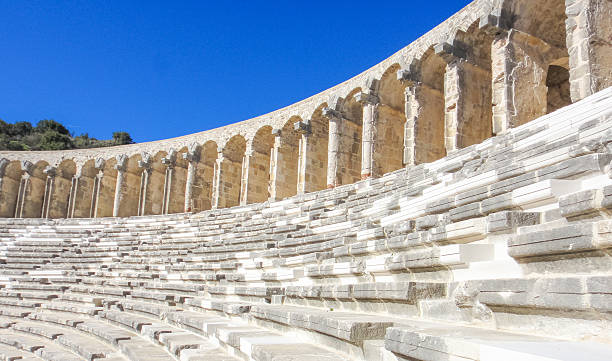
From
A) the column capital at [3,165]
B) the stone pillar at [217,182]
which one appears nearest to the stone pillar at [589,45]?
the stone pillar at [217,182]

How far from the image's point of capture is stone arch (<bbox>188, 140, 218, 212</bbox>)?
75.0ft

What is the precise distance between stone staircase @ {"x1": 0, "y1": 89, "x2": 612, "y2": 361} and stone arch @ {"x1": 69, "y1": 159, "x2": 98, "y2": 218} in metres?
12.5

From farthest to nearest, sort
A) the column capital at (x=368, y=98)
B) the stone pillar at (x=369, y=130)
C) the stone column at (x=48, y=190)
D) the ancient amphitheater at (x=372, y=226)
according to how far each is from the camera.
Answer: the stone column at (x=48, y=190) → the column capital at (x=368, y=98) → the stone pillar at (x=369, y=130) → the ancient amphitheater at (x=372, y=226)

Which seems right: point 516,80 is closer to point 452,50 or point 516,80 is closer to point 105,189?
point 452,50

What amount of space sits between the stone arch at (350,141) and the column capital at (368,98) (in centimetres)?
110

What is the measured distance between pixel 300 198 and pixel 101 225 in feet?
31.8

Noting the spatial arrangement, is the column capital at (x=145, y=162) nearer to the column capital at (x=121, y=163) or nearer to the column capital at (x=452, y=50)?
the column capital at (x=121, y=163)

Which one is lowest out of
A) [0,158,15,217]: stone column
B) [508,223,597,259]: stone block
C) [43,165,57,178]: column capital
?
[508,223,597,259]: stone block

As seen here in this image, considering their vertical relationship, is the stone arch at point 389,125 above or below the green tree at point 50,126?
below

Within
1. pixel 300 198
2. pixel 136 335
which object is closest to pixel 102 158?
pixel 300 198

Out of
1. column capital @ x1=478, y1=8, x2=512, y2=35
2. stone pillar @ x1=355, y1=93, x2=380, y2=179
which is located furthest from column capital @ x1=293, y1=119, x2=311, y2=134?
column capital @ x1=478, y1=8, x2=512, y2=35

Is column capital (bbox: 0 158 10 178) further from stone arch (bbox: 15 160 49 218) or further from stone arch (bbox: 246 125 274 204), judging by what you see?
stone arch (bbox: 246 125 274 204)

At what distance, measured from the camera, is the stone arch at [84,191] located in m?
25.9

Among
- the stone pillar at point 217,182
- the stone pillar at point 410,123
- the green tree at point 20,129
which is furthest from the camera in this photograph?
the green tree at point 20,129
